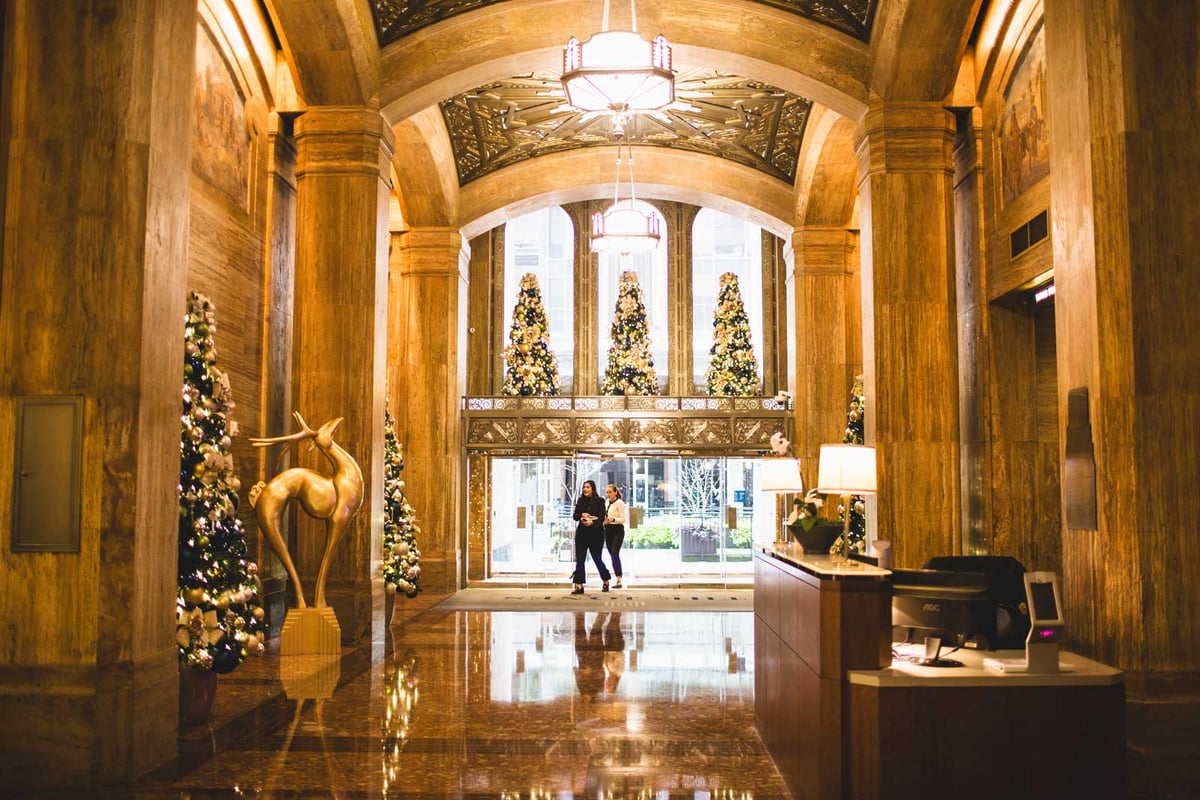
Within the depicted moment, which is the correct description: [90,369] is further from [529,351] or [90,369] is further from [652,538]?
[529,351]

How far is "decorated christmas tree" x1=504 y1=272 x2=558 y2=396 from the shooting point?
58.8ft

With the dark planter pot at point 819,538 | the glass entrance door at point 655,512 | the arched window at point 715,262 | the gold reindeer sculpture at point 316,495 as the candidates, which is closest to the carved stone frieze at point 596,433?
the glass entrance door at point 655,512

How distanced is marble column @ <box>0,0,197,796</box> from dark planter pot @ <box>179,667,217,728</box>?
1.70ft

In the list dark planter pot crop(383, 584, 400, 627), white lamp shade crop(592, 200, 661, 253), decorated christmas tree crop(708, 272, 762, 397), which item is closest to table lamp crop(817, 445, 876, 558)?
dark planter pot crop(383, 584, 400, 627)

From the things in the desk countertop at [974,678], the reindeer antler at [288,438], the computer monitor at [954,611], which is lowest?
the desk countertop at [974,678]

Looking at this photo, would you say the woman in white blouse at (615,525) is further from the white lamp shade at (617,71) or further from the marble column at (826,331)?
the white lamp shade at (617,71)

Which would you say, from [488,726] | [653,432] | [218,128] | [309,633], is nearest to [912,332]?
[488,726]

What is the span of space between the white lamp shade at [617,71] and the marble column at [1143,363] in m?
3.81

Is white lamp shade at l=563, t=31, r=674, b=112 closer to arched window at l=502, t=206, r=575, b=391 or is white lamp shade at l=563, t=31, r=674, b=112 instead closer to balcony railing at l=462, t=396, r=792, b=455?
balcony railing at l=462, t=396, r=792, b=455

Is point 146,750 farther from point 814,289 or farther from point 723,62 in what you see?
point 814,289

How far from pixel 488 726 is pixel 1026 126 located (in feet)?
20.2

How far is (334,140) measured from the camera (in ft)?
32.4

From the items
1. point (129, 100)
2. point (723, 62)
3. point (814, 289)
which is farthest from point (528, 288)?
point (129, 100)

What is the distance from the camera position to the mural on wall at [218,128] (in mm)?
8273
